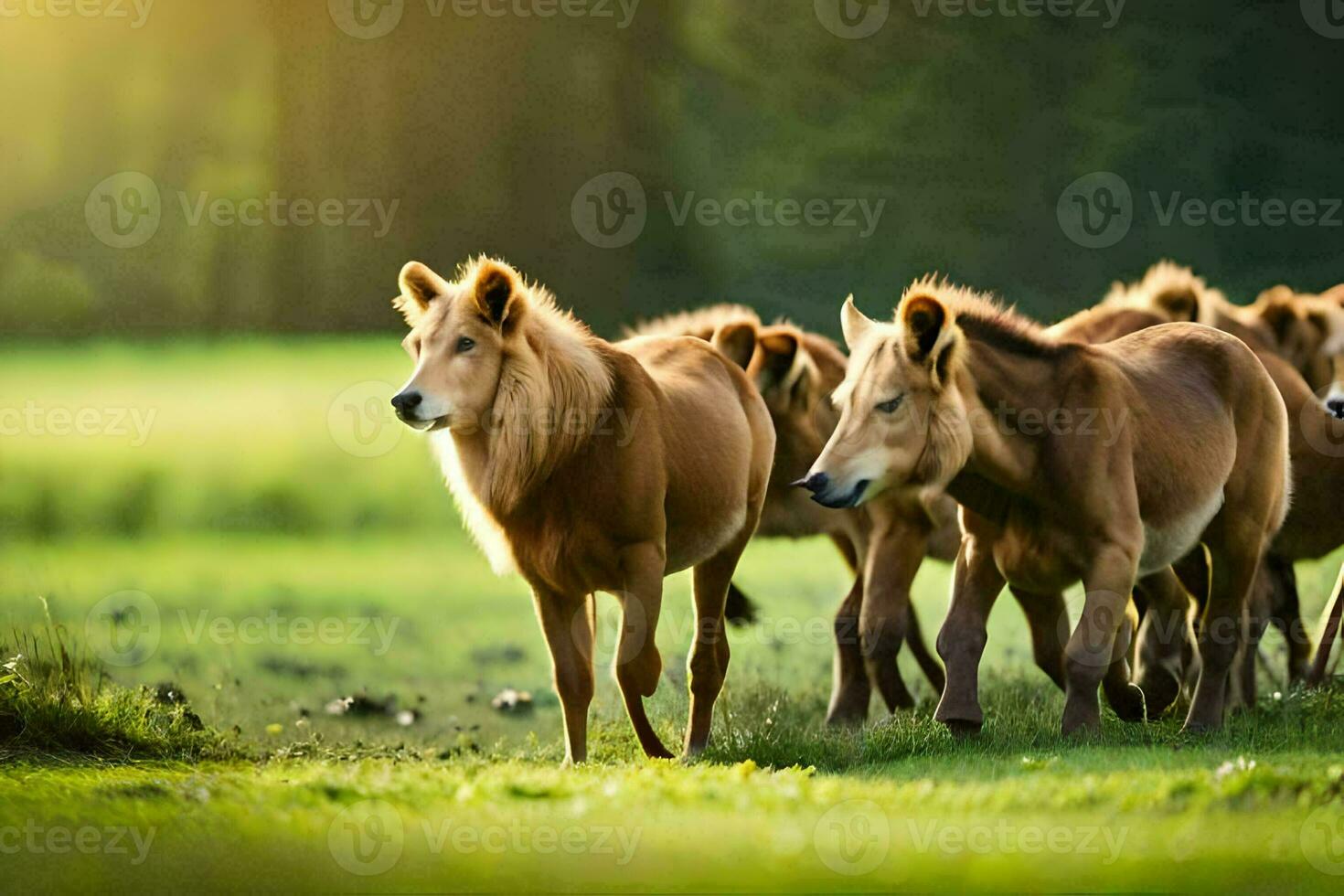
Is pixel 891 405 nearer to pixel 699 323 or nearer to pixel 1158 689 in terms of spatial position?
pixel 1158 689

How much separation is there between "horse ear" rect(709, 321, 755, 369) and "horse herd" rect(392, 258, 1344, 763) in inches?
32.0

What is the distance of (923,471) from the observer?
28.9 feet

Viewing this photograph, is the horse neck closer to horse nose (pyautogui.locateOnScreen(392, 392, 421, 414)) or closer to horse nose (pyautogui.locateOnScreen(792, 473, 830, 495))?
horse nose (pyautogui.locateOnScreen(792, 473, 830, 495))

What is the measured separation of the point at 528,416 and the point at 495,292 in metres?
0.67

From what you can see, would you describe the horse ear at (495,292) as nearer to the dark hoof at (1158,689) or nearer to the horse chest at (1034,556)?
the horse chest at (1034,556)

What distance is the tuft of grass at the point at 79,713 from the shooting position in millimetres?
8922

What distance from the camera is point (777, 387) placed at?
40.7 feet

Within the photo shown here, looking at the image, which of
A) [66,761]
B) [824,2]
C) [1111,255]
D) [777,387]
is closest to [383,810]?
[66,761]

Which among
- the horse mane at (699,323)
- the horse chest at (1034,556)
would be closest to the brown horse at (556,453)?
the horse chest at (1034,556)

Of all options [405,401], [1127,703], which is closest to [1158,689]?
[1127,703]

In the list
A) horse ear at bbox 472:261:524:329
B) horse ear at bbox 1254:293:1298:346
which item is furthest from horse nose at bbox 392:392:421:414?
horse ear at bbox 1254:293:1298:346

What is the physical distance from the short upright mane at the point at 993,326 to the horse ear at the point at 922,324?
1.14 ft

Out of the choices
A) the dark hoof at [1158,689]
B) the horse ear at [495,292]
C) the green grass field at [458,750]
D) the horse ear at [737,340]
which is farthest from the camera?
the horse ear at [737,340]

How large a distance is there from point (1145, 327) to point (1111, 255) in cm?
1302
